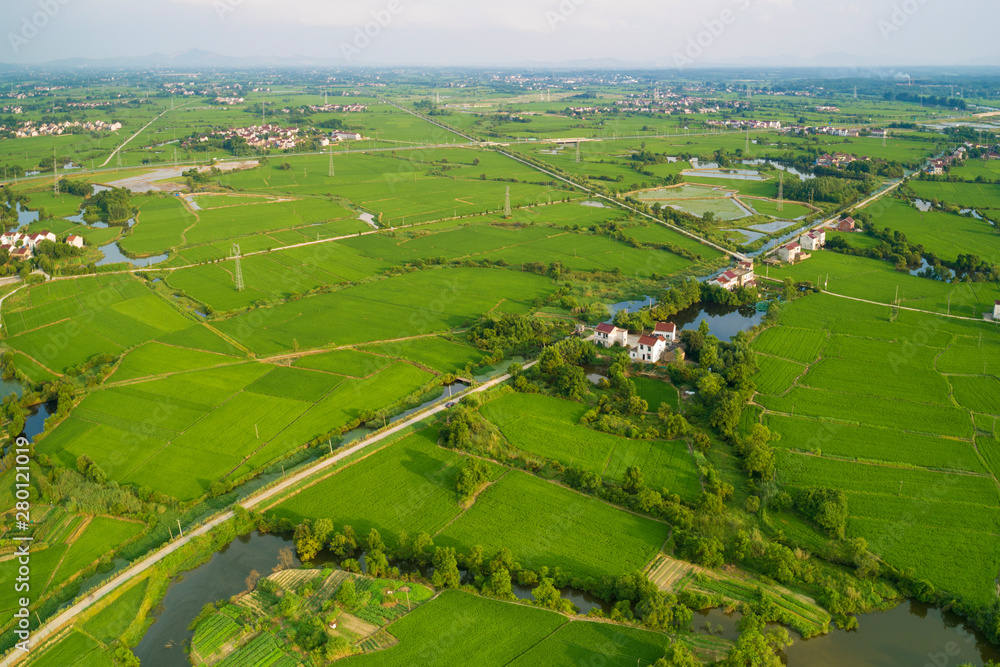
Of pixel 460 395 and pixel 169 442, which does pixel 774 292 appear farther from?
pixel 169 442

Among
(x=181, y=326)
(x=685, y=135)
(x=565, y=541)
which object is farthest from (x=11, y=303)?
(x=685, y=135)

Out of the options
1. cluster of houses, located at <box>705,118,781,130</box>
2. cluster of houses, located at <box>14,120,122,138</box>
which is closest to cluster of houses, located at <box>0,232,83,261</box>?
cluster of houses, located at <box>14,120,122,138</box>

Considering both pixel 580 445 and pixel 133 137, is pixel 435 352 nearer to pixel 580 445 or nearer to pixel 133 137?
pixel 580 445

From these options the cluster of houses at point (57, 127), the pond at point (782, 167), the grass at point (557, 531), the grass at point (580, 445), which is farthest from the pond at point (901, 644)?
the cluster of houses at point (57, 127)

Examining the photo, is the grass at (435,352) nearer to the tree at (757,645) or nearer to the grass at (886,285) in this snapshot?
the tree at (757,645)

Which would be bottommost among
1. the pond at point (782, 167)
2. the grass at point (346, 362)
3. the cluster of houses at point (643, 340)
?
the grass at point (346, 362)
